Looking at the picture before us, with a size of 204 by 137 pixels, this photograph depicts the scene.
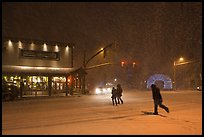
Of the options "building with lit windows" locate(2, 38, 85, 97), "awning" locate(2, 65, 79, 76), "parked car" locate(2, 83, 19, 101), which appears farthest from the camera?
"building with lit windows" locate(2, 38, 85, 97)

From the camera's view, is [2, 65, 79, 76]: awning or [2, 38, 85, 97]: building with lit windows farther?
[2, 38, 85, 97]: building with lit windows

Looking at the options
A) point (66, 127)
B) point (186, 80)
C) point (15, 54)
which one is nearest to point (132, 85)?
point (186, 80)

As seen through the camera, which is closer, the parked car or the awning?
the parked car

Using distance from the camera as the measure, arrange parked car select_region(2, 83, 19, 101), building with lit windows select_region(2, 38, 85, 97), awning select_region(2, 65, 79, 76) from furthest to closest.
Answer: building with lit windows select_region(2, 38, 85, 97), awning select_region(2, 65, 79, 76), parked car select_region(2, 83, 19, 101)

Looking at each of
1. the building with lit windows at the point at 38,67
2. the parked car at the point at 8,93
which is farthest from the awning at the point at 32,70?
the parked car at the point at 8,93

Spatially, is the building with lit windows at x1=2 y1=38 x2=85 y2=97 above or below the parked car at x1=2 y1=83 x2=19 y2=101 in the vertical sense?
above

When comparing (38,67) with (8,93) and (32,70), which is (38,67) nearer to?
(32,70)

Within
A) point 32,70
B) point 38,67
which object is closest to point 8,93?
point 32,70

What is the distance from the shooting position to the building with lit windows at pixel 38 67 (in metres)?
35.5

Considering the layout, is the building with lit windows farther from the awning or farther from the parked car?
the parked car

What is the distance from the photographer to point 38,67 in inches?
1486

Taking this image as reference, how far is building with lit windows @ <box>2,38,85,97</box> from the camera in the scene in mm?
35531

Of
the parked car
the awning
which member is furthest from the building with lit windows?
the parked car

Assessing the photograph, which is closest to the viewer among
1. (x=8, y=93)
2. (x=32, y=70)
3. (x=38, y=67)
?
(x=8, y=93)
